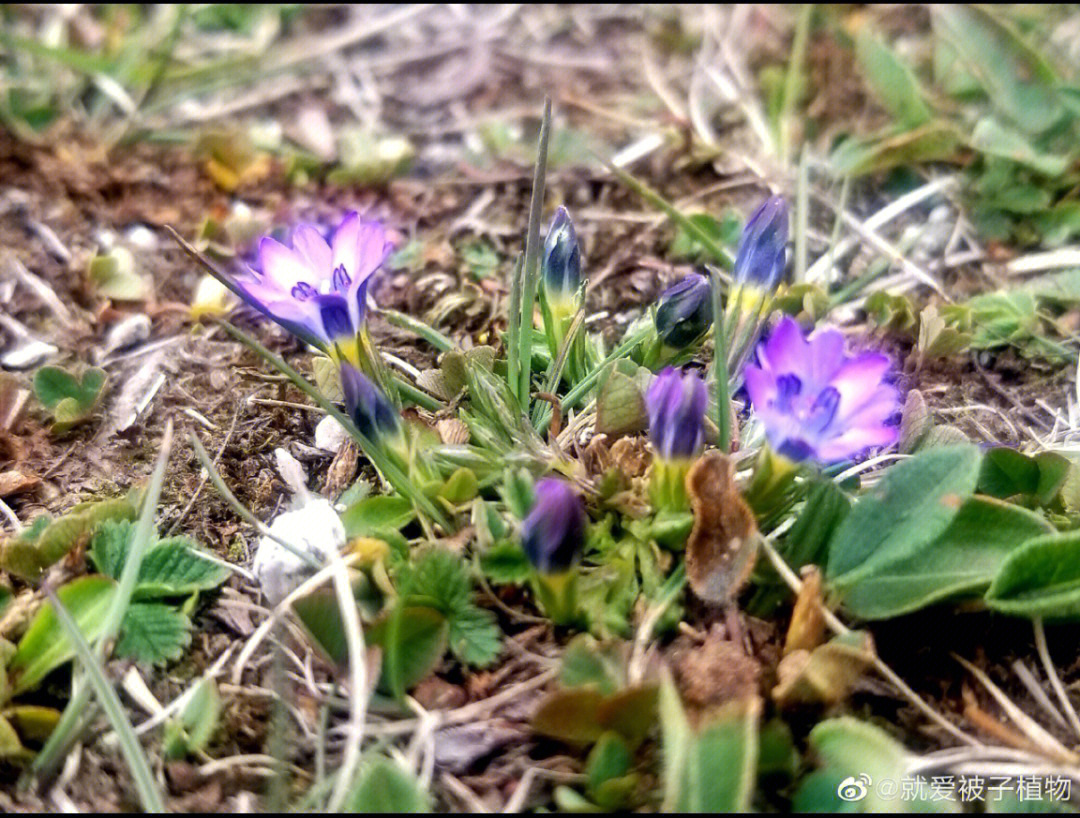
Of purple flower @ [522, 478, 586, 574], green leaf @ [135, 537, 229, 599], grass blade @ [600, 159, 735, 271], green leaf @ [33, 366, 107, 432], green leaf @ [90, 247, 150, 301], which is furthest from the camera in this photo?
green leaf @ [90, 247, 150, 301]

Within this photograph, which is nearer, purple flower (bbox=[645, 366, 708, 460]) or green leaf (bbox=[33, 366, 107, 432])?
purple flower (bbox=[645, 366, 708, 460])

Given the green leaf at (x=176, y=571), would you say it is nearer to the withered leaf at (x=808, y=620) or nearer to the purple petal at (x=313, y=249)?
the purple petal at (x=313, y=249)

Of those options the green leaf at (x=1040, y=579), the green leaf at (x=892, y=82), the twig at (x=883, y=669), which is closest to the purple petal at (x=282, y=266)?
the twig at (x=883, y=669)

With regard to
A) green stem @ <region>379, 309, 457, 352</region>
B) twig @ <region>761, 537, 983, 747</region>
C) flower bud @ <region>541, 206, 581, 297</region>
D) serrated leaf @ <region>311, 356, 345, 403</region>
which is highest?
flower bud @ <region>541, 206, 581, 297</region>

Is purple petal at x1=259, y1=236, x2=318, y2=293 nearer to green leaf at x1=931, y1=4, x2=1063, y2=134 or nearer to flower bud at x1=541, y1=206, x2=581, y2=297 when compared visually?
flower bud at x1=541, y1=206, x2=581, y2=297

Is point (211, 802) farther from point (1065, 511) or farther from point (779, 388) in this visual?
point (1065, 511)

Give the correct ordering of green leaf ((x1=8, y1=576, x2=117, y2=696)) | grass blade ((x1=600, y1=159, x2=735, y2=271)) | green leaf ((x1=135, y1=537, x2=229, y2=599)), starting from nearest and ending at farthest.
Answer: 1. green leaf ((x1=8, y1=576, x2=117, y2=696))
2. green leaf ((x1=135, y1=537, x2=229, y2=599))
3. grass blade ((x1=600, y1=159, x2=735, y2=271))

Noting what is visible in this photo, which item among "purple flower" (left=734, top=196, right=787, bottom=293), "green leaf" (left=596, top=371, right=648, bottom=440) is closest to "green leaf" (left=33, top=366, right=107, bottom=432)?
"green leaf" (left=596, top=371, right=648, bottom=440)
